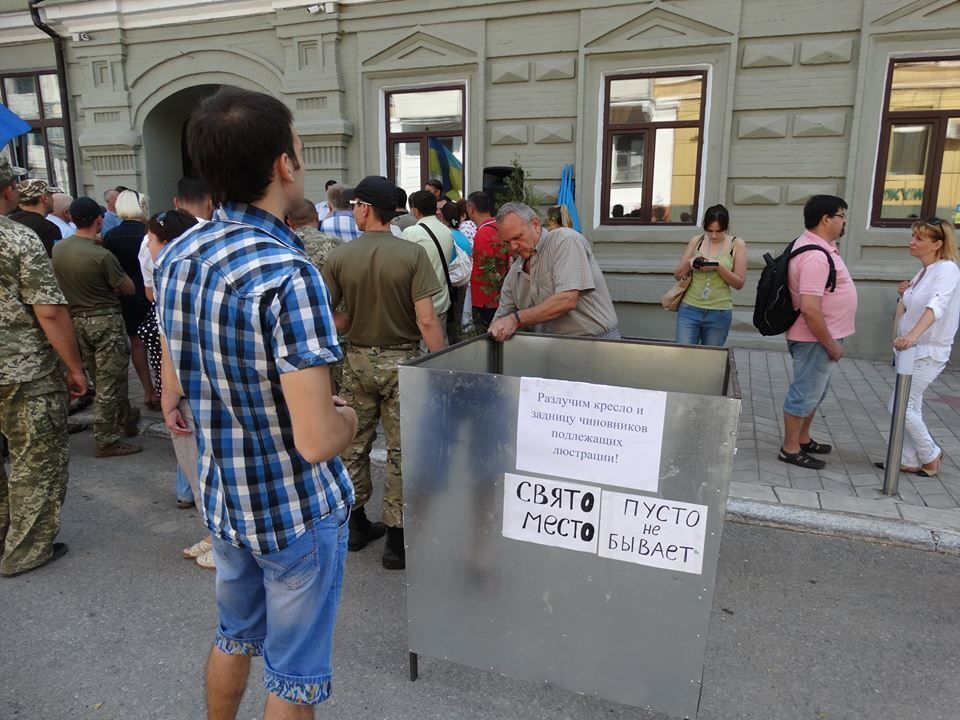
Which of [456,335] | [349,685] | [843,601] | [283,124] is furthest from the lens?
[456,335]

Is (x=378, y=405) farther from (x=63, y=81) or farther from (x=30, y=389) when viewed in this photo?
(x=63, y=81)

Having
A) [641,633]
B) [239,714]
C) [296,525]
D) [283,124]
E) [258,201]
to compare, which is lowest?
[239,714]

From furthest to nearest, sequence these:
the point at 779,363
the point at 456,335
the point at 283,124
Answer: the point at 779,363, the point at 456,335, the point at 283,124

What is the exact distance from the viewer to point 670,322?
858 cm

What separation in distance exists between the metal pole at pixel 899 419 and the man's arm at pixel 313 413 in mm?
3798

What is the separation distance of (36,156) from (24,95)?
0.97 m

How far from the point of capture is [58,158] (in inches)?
453

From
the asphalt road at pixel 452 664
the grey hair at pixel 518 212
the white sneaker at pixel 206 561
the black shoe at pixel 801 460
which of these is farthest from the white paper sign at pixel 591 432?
the black shoe at pixel 801 460

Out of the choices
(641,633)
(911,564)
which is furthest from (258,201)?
(911,564)

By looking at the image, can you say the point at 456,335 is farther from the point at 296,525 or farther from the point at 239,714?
the point at 296,525

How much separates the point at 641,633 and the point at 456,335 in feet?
15.2

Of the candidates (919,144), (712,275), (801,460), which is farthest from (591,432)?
(919,144)

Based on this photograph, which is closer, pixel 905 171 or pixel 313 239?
pixel 313 239

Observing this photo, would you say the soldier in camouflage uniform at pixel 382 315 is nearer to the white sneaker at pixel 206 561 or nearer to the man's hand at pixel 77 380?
the white sneaker at pixel 206 561
